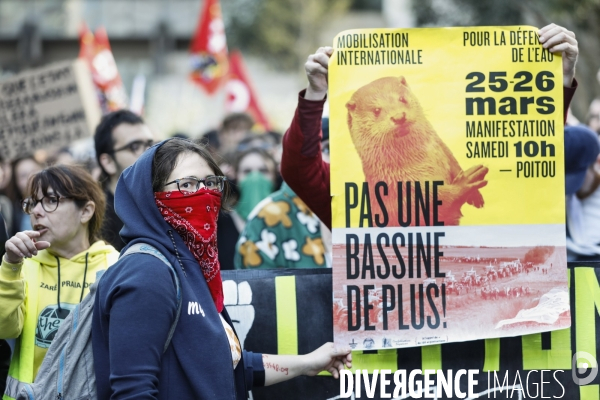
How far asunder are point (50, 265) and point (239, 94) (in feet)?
28.7

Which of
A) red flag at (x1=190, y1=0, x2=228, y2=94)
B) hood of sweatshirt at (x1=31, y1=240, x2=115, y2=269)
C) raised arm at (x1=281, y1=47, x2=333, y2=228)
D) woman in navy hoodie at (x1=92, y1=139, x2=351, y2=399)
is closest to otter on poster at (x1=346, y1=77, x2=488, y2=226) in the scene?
raised arm at (x1=281, y1=47, x2=333, y2=228)

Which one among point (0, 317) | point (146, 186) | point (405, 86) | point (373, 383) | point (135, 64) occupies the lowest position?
point (373, 383)

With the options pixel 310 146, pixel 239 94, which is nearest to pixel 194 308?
pixel 310 146

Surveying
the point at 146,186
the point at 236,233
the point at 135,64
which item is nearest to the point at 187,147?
the point at 146,186

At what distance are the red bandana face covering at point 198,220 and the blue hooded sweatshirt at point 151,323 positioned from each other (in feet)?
0.10

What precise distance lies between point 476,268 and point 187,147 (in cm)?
106

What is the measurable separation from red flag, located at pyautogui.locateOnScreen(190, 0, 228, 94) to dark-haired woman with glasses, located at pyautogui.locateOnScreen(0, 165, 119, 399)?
8744mm

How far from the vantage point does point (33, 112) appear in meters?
6.74

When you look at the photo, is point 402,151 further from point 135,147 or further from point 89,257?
point 135,147

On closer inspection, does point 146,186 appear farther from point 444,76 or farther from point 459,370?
point 459,370

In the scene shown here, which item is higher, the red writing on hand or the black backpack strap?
the black backpack strap

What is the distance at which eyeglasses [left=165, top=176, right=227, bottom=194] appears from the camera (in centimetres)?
255

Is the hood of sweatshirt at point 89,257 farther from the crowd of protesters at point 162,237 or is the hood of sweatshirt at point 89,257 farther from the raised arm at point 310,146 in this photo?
the raised arm at point 310,146

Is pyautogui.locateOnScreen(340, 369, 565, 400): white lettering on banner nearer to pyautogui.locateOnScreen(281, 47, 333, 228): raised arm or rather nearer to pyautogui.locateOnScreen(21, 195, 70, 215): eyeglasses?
pyautogui.locateOnScreen(281, 47, 333, 228): raised arm
